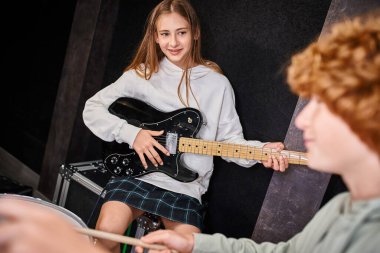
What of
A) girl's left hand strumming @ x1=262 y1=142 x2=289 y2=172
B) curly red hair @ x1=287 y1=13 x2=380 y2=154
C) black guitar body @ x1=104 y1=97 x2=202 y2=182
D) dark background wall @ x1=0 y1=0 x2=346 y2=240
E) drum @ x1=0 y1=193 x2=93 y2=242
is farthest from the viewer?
dark background wall @ x1=0 y1=0 x2=346 y2=240

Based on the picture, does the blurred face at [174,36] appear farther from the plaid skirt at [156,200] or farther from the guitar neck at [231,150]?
the plaid skirt at [156,200]

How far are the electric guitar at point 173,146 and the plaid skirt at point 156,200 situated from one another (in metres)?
0.10

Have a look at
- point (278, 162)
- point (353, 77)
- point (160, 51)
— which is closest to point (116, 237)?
point (353, 77)

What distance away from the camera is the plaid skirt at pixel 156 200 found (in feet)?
6.14

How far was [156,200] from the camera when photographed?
192 centimetres

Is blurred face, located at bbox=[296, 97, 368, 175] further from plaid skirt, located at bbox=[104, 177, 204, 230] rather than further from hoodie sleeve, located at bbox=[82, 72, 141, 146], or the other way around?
hoodie sleeve, located at bbox=[82, 72, 141, 146]

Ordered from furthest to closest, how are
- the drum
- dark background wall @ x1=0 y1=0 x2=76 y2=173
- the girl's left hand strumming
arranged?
dark background wall @ x1=0 y1=0 x2=76 y2=173 → the girl's left hand strumming → the drum

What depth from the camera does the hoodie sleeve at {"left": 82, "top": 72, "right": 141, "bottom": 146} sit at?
205 centimetres

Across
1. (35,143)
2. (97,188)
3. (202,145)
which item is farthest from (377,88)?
(35,143)

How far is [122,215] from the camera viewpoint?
1.79 meters

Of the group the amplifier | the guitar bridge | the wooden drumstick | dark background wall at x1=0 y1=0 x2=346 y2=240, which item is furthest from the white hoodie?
the wooden drumstick

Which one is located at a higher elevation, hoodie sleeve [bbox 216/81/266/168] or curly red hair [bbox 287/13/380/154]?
curly red hair [bbox 287/13/380/154]

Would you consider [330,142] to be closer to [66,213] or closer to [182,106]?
[66,213]

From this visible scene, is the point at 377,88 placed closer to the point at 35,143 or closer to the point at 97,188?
the point at 97,188
